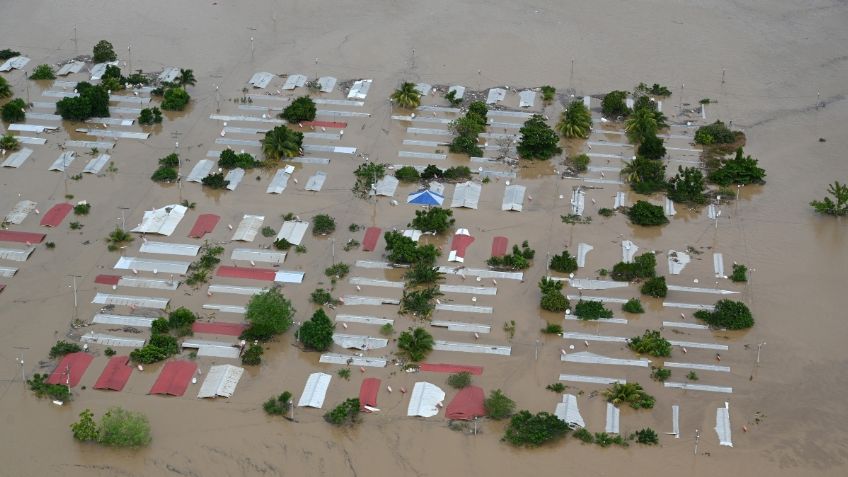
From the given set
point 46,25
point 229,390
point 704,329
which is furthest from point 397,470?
point 46,25

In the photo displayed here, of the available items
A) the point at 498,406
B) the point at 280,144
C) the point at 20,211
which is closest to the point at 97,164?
the point at 20,211

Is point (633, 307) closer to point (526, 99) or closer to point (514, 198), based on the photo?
point (514, 198)

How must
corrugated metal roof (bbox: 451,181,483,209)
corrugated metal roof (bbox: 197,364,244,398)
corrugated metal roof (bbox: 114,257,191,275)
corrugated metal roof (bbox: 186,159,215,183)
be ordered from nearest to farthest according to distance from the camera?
corrugated metal roof (bbox: 197,364,244,398) → corrugated metal roof (bbox: 114,257,191,275) → corrugated metal roof (bbox: 451,181,483,209) → corrugated metal roof (bbox: 186,159,215,183)

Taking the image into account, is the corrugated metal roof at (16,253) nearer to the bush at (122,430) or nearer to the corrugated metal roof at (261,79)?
the bush at (122,430)

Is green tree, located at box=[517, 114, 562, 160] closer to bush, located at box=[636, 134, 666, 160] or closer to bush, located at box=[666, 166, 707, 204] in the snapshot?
bush, located at box=[636, 134, 666, 160]

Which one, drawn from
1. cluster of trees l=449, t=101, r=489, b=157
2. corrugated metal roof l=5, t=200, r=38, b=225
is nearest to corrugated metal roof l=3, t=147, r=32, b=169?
corrugated metal roof l=5, t=200, r=38, b=225

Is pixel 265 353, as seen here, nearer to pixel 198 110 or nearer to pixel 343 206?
pixel 343 206

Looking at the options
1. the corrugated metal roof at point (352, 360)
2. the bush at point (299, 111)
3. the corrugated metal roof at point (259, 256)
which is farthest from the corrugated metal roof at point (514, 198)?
the corrugated metal roof at point (352, 360)
